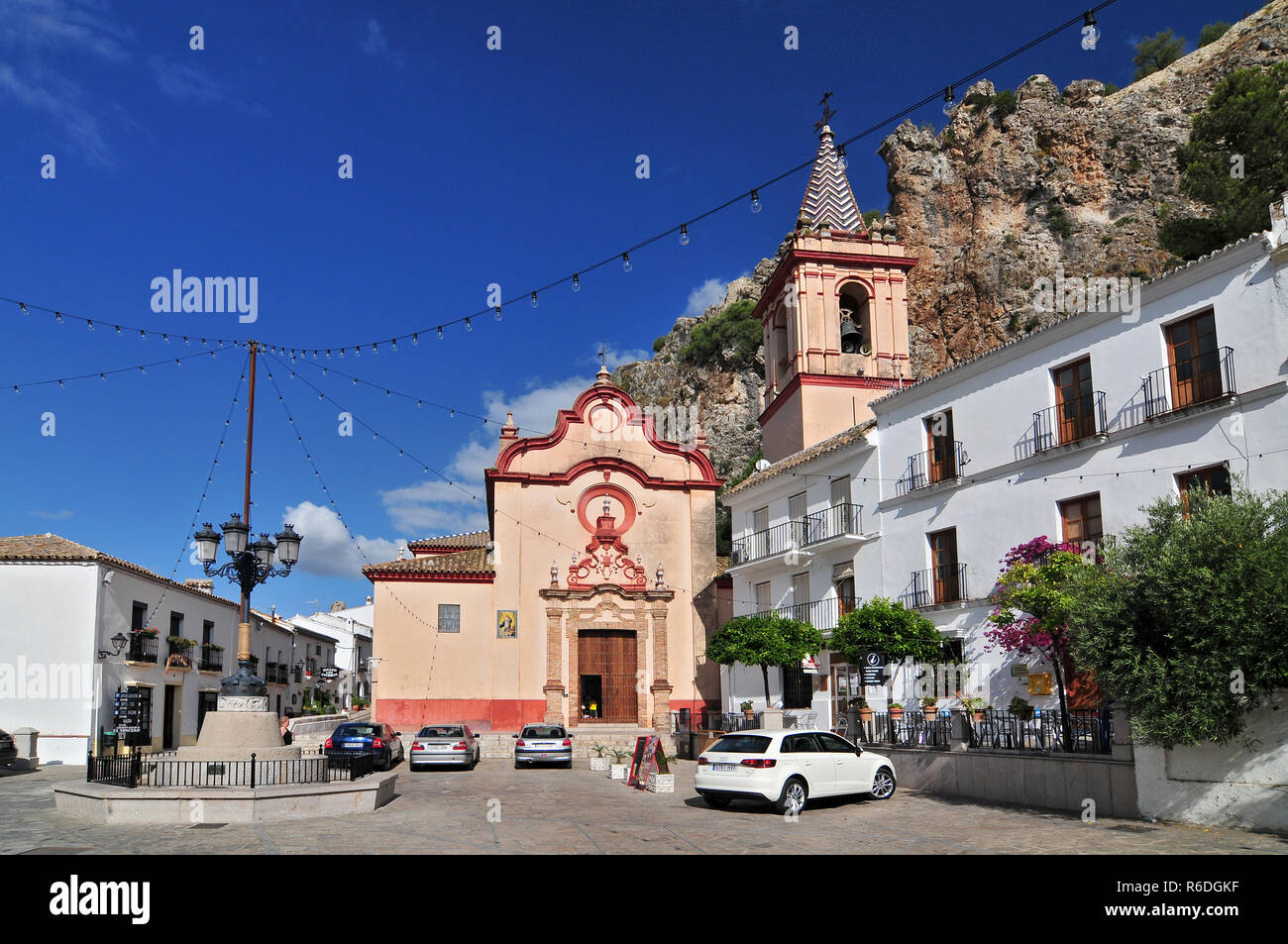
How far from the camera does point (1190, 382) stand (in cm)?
1856

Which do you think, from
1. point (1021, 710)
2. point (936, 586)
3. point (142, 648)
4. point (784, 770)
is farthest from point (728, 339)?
point (784, 770)

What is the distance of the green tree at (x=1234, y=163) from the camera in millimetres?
28656

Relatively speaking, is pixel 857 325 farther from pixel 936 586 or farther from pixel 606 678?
pixel 606 678

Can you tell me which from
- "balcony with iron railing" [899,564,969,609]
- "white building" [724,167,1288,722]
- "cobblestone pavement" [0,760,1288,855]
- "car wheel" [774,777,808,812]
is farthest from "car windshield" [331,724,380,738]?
"balcony with iron railing" [899,564,969,609]

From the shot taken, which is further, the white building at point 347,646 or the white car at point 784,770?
the white building at point 347,646

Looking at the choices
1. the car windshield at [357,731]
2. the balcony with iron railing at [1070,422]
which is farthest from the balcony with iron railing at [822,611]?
the car windshield at [357,731]

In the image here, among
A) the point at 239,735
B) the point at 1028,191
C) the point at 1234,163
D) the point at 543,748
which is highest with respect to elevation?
the point at 1028,191

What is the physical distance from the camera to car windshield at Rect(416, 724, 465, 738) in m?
25.3

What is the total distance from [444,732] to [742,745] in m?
12.1

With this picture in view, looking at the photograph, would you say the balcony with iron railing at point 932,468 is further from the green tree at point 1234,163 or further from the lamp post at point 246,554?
the lamp post at point 246,554

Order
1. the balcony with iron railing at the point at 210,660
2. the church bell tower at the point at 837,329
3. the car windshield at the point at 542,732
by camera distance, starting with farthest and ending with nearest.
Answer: the balcony with iron railing at the point at 210,660, the church bell tower at the point at 837,329, the car windshield at the point at 542,732

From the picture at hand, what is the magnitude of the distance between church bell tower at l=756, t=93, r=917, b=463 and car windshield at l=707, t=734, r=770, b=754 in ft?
65.8

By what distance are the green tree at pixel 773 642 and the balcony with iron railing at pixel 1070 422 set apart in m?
8.44
